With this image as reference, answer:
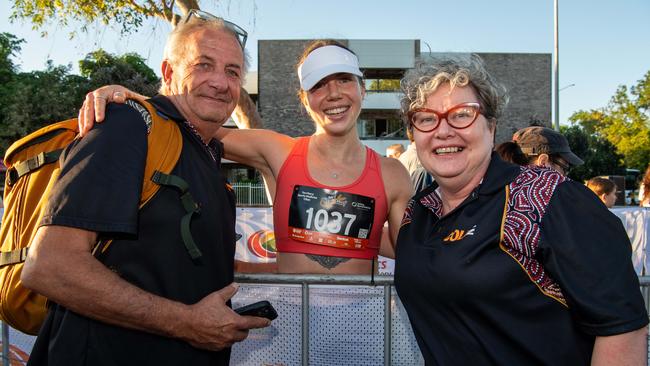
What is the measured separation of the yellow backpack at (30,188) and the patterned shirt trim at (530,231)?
1.18 meters

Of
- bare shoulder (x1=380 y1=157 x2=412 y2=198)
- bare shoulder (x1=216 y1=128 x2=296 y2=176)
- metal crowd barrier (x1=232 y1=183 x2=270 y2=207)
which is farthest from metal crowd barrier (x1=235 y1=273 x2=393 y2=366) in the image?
metal crowd barrier (x1=232 y1=183 x2=270 y2=207)

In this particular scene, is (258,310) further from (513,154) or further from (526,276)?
(513,154)

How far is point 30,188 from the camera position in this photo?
163 cm

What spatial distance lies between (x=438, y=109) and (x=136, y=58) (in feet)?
157

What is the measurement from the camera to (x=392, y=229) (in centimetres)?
295

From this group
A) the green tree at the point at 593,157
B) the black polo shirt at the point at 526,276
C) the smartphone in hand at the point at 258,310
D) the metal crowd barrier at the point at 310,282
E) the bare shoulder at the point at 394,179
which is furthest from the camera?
the green tree at the point at 593,157

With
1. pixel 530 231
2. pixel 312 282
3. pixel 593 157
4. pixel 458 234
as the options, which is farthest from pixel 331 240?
pixel 593 157

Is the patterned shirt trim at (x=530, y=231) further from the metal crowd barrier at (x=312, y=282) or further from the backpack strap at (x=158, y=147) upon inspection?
the backpack strap at (x=158, y=147)

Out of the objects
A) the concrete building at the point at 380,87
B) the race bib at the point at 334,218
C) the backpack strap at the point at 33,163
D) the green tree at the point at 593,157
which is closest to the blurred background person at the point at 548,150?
the race bib at the point at 334,218

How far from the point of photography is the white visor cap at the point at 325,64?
2.77m

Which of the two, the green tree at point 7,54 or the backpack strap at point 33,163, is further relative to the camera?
the green tree at point 7,54

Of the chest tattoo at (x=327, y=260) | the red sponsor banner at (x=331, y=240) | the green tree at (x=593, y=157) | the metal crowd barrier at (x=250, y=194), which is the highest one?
the green tree at (x=593, y=157)

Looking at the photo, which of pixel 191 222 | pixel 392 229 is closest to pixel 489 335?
pixel 191 222

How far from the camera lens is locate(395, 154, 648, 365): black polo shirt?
142 centimetres
